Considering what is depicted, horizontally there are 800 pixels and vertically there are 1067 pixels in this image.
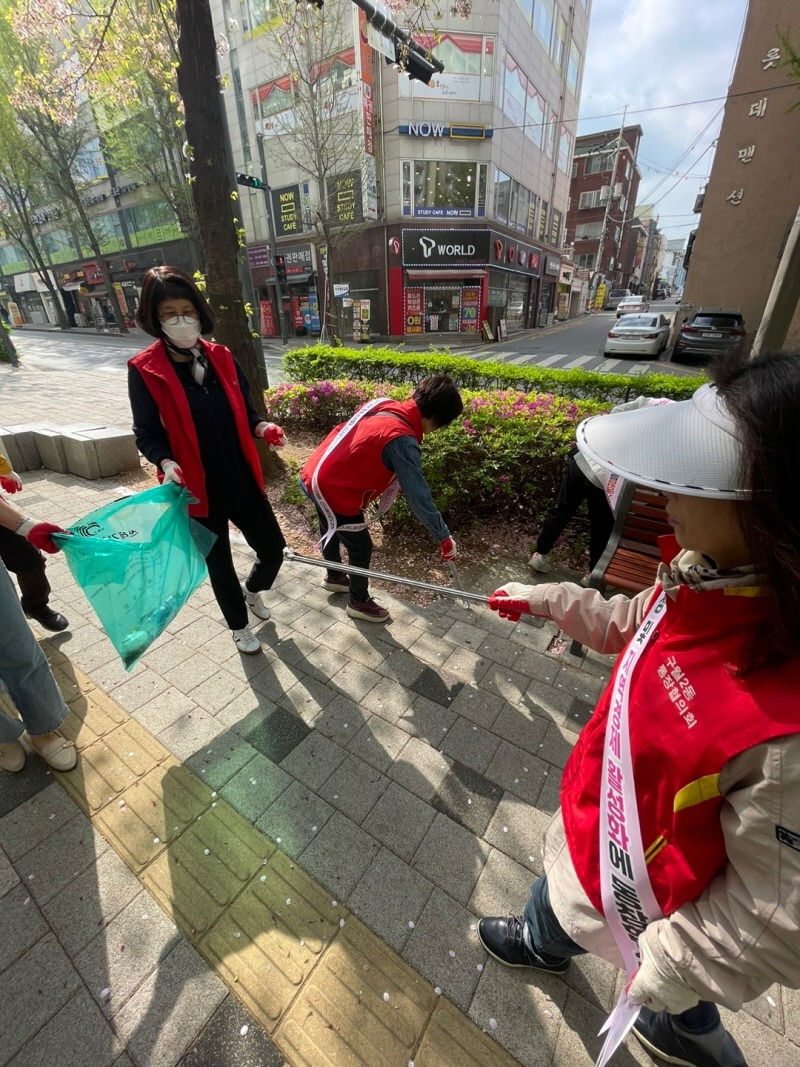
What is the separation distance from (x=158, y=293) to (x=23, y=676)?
1854mm

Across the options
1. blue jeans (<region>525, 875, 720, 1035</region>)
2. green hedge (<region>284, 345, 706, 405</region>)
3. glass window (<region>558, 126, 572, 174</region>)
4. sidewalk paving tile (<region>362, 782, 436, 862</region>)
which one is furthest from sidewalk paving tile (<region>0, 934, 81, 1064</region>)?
glass window (<region>558, 126, 572, 174</region>)

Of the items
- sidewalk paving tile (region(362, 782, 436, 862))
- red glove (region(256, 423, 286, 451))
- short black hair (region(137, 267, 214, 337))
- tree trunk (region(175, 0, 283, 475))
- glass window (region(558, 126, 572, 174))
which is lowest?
sidewalk paving tile (region(362, 782, 436, 862))

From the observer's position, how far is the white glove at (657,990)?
95 centimetres

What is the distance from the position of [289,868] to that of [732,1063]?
1509mm

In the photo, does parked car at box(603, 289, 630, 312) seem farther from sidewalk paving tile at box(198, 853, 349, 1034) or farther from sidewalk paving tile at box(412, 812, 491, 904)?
sidewalk paving tile at box(198, 853, 349, 1034)

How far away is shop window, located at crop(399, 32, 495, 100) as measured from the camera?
747 inches

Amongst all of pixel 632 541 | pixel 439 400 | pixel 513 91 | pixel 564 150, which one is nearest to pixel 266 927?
pixel 439 400

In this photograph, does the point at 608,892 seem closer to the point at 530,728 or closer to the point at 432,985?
the point at 432,985

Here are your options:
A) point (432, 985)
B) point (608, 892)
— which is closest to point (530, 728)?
point (432, 985)

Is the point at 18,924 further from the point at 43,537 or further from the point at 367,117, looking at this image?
the point at 367,117

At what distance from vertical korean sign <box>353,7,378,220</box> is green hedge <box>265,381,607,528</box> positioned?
19925 millimetres

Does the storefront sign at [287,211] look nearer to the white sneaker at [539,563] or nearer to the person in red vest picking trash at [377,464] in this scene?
the white sneaker at [539,563]

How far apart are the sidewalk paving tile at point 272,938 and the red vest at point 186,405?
172 centimetres

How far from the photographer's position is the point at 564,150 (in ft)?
98.8
